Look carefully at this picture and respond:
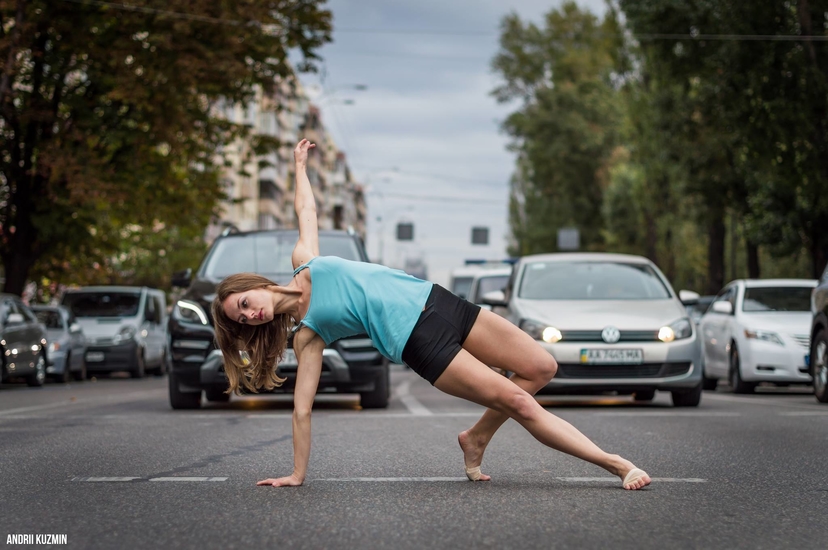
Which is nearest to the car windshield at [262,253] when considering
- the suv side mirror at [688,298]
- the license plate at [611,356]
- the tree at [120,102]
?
the license plate at [611,356]

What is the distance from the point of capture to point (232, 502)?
20.5ft

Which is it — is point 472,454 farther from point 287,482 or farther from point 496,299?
point 496,299

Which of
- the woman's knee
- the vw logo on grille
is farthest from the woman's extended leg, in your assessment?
the vw logo on grille

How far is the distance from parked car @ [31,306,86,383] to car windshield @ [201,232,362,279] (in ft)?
36.9

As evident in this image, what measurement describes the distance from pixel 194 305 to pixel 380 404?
217 centimetres

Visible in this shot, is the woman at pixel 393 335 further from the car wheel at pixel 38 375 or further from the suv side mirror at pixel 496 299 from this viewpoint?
the car wheel at pixel 38 375

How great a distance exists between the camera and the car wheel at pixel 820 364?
15.1 meters

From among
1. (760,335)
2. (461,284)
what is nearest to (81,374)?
(461,284)

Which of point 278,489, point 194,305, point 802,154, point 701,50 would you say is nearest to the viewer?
point 278,489

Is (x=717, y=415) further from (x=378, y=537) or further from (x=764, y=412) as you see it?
(x=378, y=537)

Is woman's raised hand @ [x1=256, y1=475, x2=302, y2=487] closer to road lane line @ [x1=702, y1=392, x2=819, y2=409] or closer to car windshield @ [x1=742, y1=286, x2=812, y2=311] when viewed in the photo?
road lane line @ [x1=702, y1=392, x2=819, y2=409]

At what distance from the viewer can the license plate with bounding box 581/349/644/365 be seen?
13.5 metres

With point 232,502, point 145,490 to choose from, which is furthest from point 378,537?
point 145,490

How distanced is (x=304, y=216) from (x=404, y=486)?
57.7 inches
